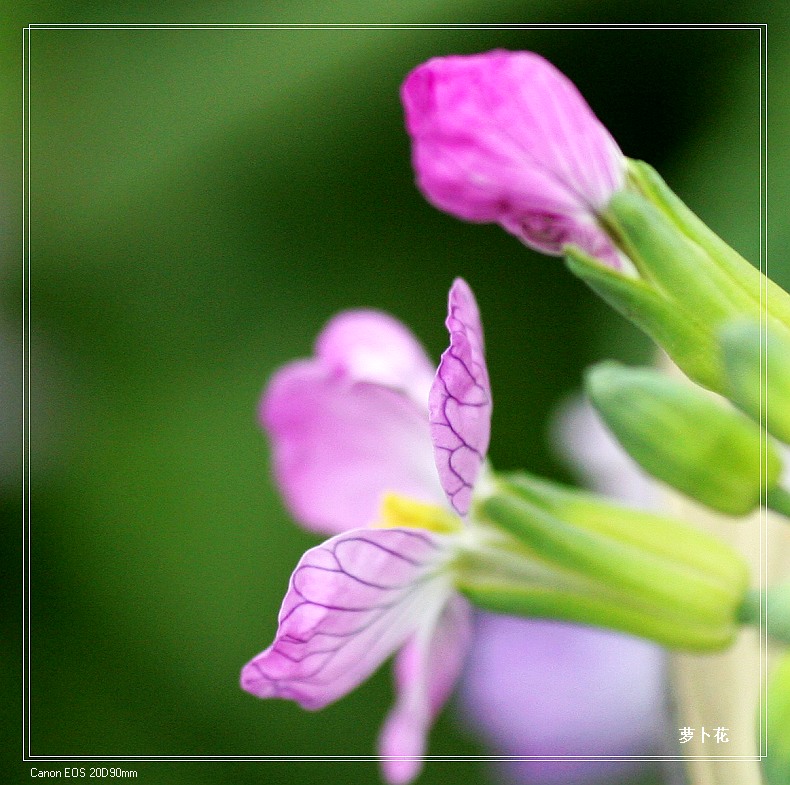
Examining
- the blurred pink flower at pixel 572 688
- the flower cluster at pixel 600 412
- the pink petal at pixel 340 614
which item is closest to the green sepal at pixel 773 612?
the flower cluster at pixel 600 412

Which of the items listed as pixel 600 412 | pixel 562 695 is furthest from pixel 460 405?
pixel 562 695

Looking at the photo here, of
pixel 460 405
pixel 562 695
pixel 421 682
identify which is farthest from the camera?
pixel 562 695

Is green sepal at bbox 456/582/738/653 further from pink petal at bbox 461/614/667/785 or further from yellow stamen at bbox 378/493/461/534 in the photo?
pink petal at bbox 461/614/667/785

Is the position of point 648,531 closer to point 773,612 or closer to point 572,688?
point 773,612

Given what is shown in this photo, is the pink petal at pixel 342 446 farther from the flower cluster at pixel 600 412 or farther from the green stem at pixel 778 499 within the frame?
the green stem at pixel 778 499

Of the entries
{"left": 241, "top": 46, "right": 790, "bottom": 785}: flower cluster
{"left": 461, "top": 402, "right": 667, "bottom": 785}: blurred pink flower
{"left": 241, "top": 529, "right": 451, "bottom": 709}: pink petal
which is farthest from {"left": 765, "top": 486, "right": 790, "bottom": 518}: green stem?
{"left": 461, "top": 402, "right": 667, "bottom": 785}: blurred pink flower

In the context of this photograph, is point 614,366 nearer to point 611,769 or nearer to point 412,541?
point 412,541

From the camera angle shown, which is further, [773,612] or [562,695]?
[562,695]
